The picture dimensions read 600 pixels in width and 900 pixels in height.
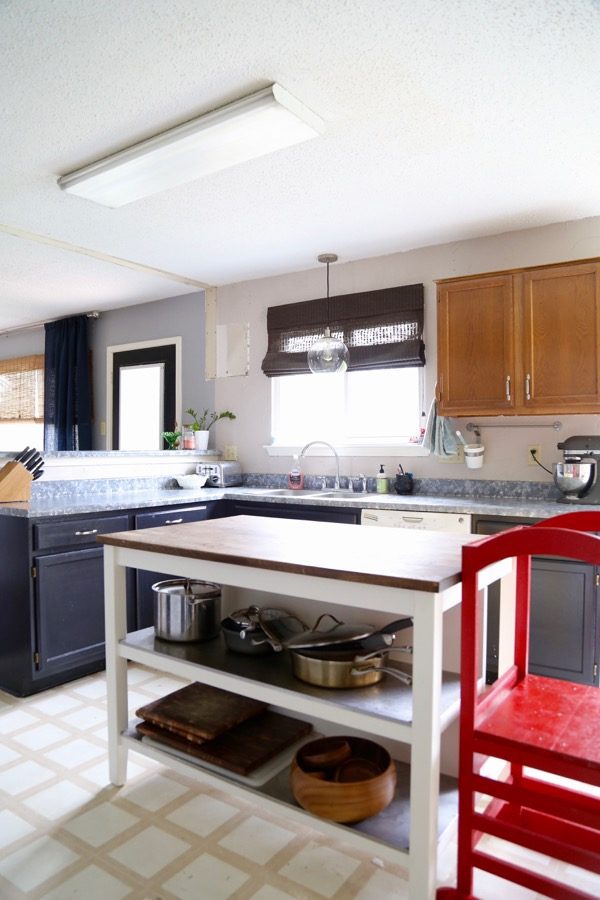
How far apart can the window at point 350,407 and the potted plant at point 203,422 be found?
0.46 metres

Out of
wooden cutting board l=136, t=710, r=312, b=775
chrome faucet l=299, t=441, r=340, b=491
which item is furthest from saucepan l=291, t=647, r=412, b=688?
chrome faucet l=299, t=441, r=340, b=491

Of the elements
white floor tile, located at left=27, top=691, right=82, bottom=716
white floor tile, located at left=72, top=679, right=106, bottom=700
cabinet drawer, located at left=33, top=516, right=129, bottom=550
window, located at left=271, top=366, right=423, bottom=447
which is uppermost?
window, located at left=271, top=366, right=423, bottom=447

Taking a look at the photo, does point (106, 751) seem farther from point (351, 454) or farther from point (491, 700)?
point (351, 454)

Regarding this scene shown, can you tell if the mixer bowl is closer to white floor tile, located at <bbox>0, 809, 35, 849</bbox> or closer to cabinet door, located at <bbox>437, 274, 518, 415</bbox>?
cabinet door, located at <bbox>437, 274, 518, 415</bbox>

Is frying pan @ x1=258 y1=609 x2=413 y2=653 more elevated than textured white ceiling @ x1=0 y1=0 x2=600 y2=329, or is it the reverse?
textured white ceiling @ x1=0 y1=0 x2=600 y2=329

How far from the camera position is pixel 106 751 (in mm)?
2244

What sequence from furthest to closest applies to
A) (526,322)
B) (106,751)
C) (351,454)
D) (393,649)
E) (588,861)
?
(351,454) → (526,322) → (106,751) → (393,649) → (588,861)

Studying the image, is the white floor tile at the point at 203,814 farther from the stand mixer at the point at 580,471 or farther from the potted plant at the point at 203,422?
the potted plant at the point at 203,422

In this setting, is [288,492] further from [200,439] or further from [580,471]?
[580,471]

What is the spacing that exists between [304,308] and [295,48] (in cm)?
243

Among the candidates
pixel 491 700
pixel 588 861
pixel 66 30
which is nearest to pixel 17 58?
pixel 66 30

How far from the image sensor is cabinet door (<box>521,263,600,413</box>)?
2953 mm

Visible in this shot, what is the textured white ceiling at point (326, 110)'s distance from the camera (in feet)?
5.82

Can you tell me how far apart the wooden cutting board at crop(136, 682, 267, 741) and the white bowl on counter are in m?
2.09
